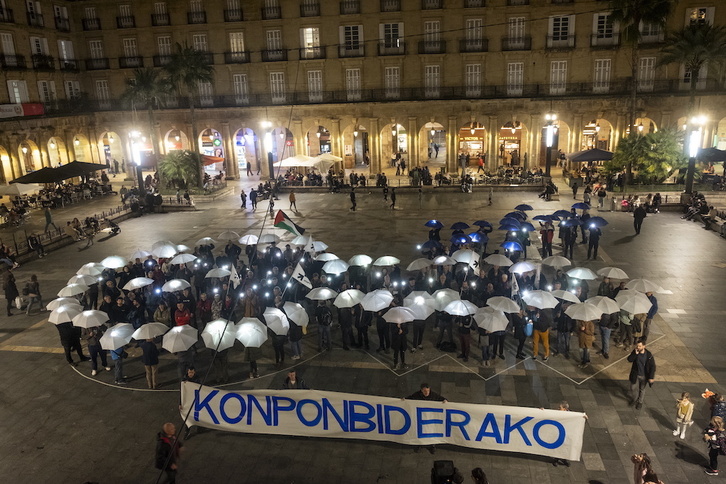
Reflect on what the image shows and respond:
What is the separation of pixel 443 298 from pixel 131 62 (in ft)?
151

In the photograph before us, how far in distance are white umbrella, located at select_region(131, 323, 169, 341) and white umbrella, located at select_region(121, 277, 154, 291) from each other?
3.95m

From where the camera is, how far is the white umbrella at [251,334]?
13398mm

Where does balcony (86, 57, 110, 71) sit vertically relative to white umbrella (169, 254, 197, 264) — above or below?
above

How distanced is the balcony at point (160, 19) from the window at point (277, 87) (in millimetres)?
10250

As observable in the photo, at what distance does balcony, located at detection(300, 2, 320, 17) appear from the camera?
47.1 m

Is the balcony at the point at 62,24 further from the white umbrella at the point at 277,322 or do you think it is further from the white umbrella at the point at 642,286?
the white umbrella at the point at 642,286

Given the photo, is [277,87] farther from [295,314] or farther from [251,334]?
[251,334]

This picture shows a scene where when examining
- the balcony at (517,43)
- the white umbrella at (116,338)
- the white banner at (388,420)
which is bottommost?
the white banner at (388,420)

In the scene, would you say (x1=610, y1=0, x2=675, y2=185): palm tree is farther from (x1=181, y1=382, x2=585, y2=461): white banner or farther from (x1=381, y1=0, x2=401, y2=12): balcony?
(x1=181, y1=382, x2=585, y2=461): white banner

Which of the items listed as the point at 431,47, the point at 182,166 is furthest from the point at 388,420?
the point at 431,47

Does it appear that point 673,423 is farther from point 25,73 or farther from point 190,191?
point 25,73

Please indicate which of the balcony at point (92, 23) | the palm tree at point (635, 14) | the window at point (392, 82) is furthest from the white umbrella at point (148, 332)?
the balcony at point (92, 23)

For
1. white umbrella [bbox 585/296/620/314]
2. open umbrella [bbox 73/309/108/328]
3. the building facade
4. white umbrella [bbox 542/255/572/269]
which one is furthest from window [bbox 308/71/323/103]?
white umbrella [bbox 585/296/620/314]

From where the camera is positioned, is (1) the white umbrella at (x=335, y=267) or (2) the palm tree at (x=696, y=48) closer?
(1) the white umbrella at (x=335, y=267)
